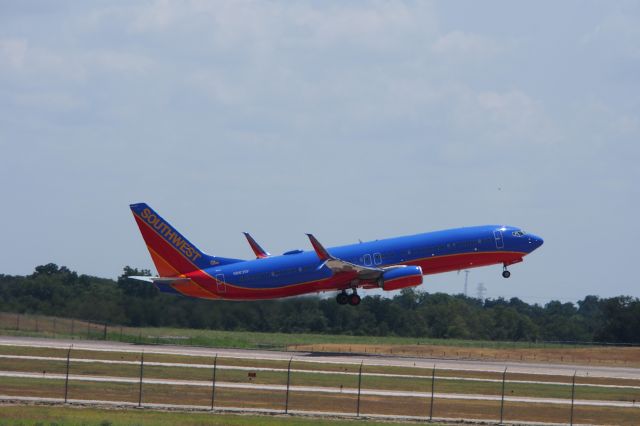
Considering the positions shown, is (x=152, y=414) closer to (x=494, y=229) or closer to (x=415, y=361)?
(x=415, y=361)

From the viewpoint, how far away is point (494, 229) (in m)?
83.2

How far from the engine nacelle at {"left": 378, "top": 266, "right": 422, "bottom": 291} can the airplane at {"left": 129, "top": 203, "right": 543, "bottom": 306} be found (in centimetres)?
7

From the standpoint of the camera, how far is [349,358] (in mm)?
77562

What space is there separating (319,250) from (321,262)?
2.90 metres

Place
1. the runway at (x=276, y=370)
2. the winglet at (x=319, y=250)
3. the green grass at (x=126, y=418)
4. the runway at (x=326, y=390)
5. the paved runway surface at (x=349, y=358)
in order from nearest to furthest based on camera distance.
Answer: the green grass at (x=126, y=418) < the runway at (x=326, y=390) < the runway at (x=276, y=370) < the paved runway surface at (x=349, y=358) < the winglet at (x=319, y=250)

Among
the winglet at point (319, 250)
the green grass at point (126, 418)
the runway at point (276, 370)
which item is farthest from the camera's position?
the winglet at point (319, 250)

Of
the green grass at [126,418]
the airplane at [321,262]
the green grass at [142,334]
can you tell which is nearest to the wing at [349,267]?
the airplane at [321,262]

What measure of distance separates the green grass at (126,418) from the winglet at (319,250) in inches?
1229

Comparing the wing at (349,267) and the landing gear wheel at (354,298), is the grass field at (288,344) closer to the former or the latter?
the landing gear wheel at (354,298)

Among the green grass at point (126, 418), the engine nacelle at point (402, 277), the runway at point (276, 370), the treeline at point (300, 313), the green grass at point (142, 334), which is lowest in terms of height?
the green grass at point (126, 418)

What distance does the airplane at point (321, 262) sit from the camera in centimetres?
8188

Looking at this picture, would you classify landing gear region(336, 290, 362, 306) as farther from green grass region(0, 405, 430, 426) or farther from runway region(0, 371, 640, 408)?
green grass region(0, 405, 430, 426)

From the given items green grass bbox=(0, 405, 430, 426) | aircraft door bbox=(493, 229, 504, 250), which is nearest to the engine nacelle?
aircraft door bbox=(493, 229, 504, 250)

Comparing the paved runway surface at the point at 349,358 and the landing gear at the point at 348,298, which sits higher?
the landing gear at the point at 348,298
